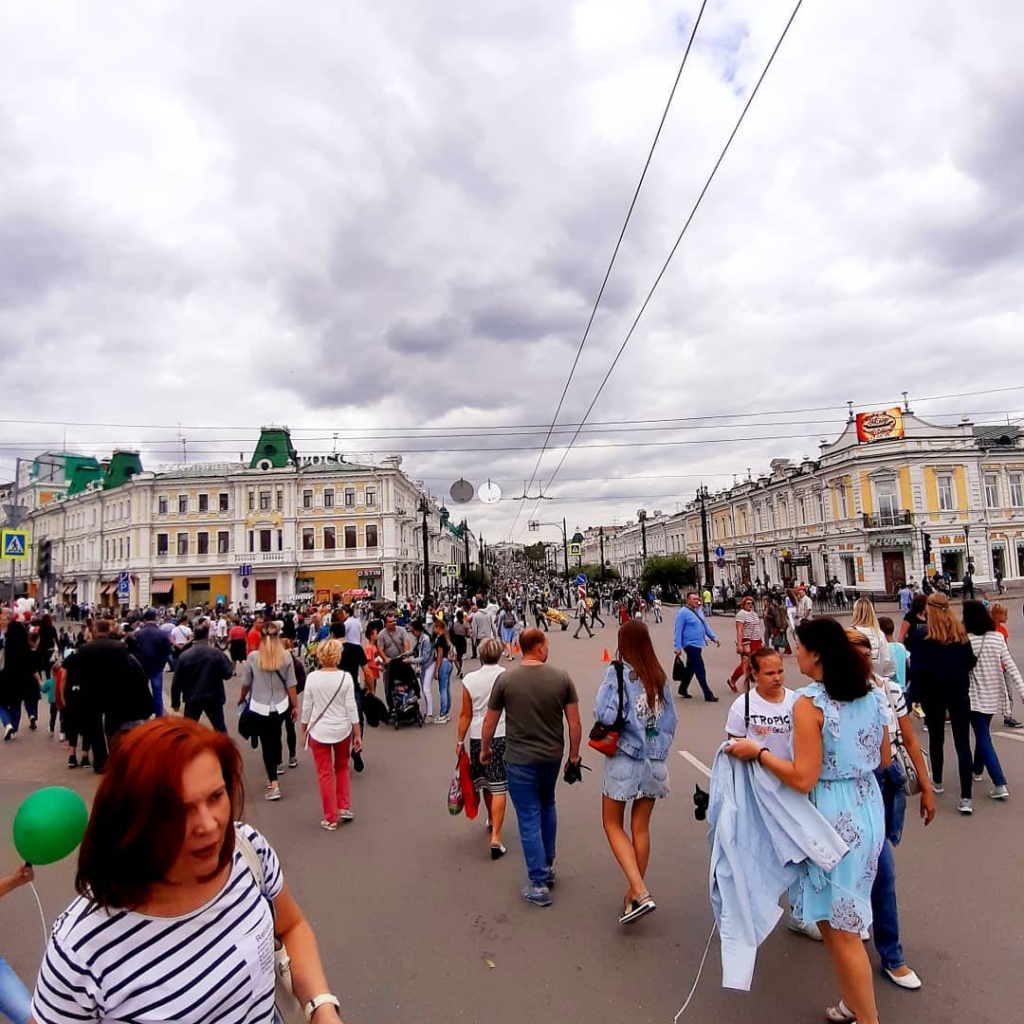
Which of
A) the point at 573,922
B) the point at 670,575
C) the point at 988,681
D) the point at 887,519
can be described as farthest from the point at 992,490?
the point at 573,922

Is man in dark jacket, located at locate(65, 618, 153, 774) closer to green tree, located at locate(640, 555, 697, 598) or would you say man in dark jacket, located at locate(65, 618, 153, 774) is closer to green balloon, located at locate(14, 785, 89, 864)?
green balloon, located at locate(14, 785, 89, 864)

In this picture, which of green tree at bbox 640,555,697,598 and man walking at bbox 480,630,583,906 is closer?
man walking at bbox 480,630,583,906

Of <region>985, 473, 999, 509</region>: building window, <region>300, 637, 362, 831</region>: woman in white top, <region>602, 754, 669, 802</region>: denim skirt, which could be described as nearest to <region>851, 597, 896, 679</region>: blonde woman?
<region>602, 754, 669, 802</region>: denim skirt

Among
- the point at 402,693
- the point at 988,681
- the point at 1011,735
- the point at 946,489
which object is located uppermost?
the point at 946,489

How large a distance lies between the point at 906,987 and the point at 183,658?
741cm

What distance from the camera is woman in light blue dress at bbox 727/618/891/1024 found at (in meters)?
2.84

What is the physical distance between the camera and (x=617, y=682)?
13.6 ft

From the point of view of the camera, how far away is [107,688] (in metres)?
7.08

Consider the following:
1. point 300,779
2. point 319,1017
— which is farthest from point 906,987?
point 300,779

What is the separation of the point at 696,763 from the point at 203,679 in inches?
224

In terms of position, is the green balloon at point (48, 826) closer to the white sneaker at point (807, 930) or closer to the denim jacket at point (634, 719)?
the denim jacket at point (634, 719)

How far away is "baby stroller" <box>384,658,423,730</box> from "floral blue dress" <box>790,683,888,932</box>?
7609 millimetres

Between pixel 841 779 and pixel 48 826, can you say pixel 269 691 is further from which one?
pixel 841 779

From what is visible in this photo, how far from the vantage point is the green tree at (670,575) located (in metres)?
52.8
